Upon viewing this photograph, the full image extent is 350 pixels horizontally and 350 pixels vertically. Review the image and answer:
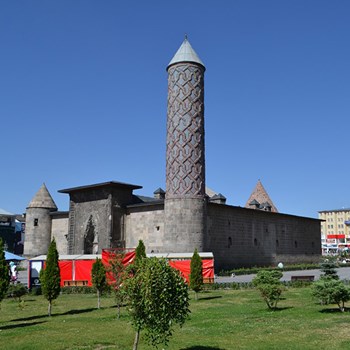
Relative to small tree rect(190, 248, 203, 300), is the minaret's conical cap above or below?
above

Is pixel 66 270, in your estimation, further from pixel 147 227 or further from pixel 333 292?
Answer: pixel 333 292

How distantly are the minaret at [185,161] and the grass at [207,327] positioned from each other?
1217 centimetres

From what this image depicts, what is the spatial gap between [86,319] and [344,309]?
8742mm

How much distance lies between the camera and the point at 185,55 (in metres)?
33.3

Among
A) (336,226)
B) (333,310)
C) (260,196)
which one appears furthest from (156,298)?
(336,226)

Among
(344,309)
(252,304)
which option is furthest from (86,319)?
(344,309)

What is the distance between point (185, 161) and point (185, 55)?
27.3 ft

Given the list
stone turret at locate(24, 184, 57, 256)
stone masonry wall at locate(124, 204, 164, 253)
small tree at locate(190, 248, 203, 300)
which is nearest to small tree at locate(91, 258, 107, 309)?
small tree at locate(190, 248, 203, 300)

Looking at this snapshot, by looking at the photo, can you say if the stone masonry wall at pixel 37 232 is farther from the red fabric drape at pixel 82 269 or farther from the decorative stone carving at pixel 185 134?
the red fabric drape at pixel 82 269

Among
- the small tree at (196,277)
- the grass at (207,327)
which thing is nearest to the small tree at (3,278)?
the grass at (207,327)

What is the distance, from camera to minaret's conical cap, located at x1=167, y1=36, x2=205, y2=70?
33000 mm

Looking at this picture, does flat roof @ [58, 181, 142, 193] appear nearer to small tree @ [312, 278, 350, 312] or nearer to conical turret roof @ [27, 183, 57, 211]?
conical turret roof @ [27, 183, 57, 211]

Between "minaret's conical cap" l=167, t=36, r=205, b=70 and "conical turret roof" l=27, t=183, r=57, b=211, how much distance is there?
2024 cm

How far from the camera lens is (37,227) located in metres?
44.0
